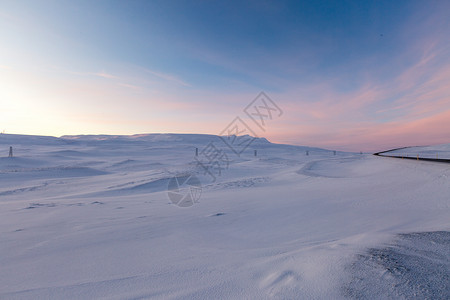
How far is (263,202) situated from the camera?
5105mm

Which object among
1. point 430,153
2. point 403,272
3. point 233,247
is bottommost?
point 233,247

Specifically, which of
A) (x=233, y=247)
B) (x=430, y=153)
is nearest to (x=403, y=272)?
(x=233, y=247)

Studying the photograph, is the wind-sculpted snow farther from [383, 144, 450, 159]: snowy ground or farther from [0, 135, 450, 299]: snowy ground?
[383, 144, 450, 159]: snowy ground

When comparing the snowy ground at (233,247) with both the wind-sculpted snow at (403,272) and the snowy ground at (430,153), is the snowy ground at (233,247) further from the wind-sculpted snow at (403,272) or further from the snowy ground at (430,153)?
the snowy ground at (430,153)

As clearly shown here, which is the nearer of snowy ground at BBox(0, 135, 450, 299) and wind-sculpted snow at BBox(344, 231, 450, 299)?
wind-sculpted snow at BBox(344, 231, 450, 299)

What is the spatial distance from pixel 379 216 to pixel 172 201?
439 centimetres

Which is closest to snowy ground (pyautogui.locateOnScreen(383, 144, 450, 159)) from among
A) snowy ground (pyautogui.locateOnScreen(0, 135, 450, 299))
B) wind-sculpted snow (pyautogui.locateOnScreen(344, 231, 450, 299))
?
snowy ground (pyautogui.locateOnScreen(0, 135, 450, 299))

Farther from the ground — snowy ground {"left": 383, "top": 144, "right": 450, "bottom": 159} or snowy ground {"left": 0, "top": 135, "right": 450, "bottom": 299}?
snowy ground {"left": 383, "top": 144, "right": 450, "bottom": 159}

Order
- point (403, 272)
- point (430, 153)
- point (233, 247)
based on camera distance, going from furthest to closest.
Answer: point (430, 153)
point (233, 247)
point (403, 272)

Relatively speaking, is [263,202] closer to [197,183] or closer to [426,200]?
[426,200]

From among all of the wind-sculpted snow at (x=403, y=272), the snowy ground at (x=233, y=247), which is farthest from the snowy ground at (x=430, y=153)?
the wind-sculpted snow at (x=403, y=272)

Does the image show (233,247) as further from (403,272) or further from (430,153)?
(430,153)

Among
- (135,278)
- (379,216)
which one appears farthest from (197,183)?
(135,278)

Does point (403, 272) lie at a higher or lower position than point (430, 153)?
lower
